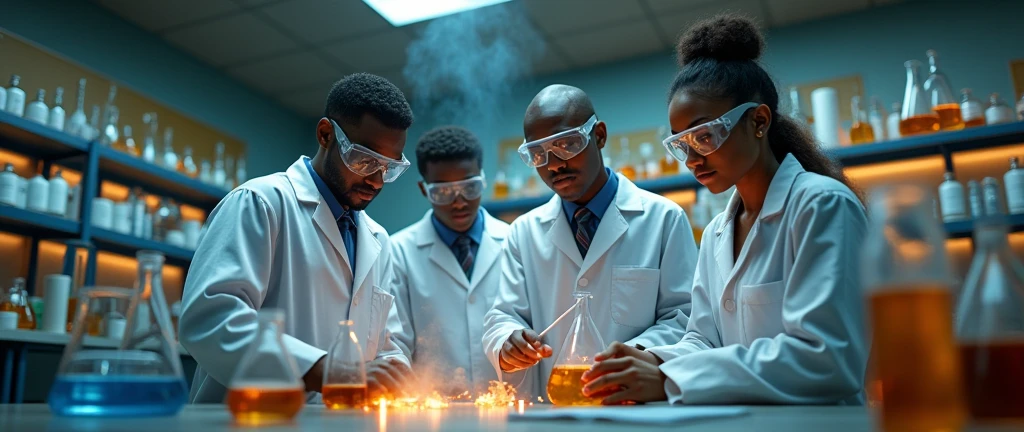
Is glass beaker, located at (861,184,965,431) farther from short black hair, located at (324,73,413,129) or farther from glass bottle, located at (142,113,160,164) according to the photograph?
glass bottle, located at (142,113,160,164)

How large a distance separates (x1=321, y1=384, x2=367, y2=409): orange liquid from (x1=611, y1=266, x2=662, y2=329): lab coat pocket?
121 centimetres

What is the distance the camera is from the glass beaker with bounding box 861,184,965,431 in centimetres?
65

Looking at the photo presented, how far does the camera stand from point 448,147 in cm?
308

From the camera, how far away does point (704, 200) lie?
4.45 metres

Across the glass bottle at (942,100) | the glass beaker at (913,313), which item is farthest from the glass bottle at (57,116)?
the glass bottle at (942,100)

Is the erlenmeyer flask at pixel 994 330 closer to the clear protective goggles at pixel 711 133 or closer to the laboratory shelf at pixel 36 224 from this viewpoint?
the clear protective goggles at pixel 711 133

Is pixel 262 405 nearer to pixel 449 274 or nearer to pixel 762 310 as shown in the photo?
pixel 762 310

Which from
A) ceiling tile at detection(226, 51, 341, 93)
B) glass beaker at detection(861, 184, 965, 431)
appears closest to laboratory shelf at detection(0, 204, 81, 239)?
ceiling tile at detection(226, 51, 341, 93)

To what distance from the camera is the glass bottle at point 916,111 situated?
157 inches

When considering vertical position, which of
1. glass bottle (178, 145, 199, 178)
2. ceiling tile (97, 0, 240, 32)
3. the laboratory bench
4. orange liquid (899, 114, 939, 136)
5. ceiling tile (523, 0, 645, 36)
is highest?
ceiling tile (97, 0, 240, 32)

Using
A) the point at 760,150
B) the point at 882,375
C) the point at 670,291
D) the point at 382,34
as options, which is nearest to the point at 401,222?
the point at 382,34

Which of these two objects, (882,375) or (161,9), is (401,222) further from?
(882,375)

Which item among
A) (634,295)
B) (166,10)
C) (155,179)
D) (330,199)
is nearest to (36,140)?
(155,179)

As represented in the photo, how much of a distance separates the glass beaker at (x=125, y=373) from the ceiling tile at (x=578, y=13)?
3.96 metres
